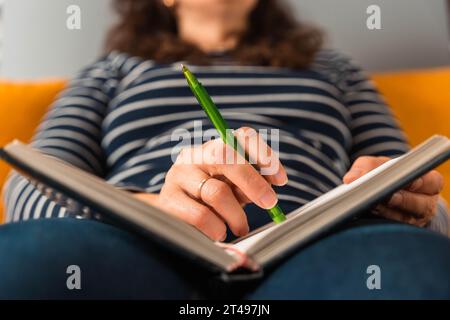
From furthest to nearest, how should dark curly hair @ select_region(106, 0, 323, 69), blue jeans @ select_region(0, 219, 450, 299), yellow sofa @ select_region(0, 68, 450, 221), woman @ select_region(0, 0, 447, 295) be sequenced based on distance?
yellow sofa @ select_region(0, 68, 450, 221), dark curly hair @ select_region(106, 0, 323, 69), woman @ select_region(0, 0, 447, 295), blue jeans @ select_region(0, 219, 450, 299)

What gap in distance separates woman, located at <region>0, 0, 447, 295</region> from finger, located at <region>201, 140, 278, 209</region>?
34mm

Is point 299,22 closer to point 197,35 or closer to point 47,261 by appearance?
point 197,35

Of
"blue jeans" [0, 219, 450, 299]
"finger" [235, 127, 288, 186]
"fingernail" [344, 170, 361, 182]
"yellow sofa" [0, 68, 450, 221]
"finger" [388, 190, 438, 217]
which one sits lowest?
"blue jeans" [0, 219, 450, 299]

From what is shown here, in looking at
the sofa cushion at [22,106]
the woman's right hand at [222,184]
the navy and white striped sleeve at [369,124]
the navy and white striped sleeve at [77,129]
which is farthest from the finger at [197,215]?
the sofa cushion at [22,106]

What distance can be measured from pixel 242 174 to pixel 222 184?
0.03 m

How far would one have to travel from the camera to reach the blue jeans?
0.39m

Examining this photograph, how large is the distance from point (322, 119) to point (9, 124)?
0.60 metres

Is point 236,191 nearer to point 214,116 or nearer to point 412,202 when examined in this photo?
point 214,116

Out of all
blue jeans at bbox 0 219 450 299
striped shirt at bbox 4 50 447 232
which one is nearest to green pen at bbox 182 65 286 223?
blue jeans at bbox 0 219 450 299

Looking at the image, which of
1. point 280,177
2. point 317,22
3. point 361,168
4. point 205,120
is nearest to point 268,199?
point 280,177

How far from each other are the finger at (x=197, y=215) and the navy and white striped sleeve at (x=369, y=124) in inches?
16.8

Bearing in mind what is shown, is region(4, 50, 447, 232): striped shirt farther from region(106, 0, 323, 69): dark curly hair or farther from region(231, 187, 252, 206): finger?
region(231, 187, 252, 206): finger

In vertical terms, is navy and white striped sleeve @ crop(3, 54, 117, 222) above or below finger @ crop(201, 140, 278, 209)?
above
